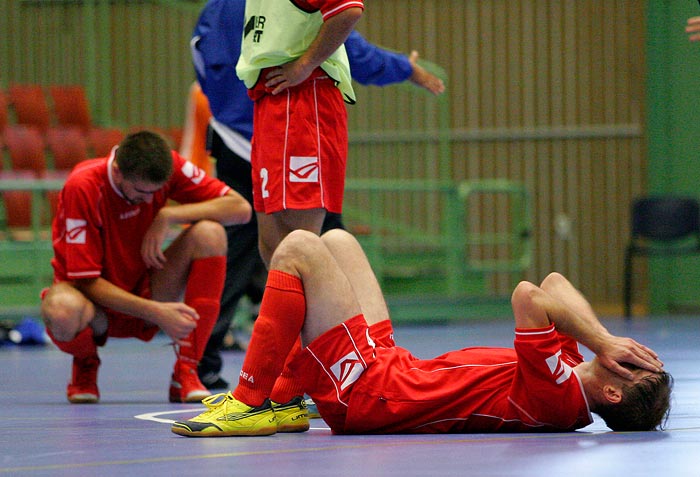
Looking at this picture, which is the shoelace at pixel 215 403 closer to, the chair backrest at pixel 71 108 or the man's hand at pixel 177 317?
the man's hand at pixel 177 317

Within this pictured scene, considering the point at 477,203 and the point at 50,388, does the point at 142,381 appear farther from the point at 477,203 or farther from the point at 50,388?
the point at 477,203

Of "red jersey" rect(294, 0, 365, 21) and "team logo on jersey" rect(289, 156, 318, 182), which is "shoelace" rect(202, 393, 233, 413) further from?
"red jersey" rect(294, 0, 365, 21)

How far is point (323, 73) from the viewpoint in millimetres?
3707

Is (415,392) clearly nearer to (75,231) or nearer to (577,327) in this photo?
(577,327)

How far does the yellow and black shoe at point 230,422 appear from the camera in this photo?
2.85m

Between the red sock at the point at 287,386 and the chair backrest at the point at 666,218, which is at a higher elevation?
the red sock at the point at 287,386

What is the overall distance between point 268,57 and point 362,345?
1.21 metres

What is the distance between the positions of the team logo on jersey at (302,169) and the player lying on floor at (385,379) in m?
0.70

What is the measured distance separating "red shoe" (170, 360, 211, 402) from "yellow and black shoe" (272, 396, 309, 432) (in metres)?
1.04

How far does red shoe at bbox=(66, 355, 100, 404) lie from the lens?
159 inches

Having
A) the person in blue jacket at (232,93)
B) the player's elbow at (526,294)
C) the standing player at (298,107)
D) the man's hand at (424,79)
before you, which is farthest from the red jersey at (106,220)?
the player's elbow at (526,294)

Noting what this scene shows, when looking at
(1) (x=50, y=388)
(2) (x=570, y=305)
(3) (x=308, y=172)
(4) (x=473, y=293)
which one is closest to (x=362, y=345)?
(2) (x=570, y=305)

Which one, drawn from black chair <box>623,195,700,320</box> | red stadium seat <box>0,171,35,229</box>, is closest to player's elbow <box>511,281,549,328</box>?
red stadium seat <box>0,171,35,229</box>

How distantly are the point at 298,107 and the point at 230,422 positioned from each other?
3.93 feet
